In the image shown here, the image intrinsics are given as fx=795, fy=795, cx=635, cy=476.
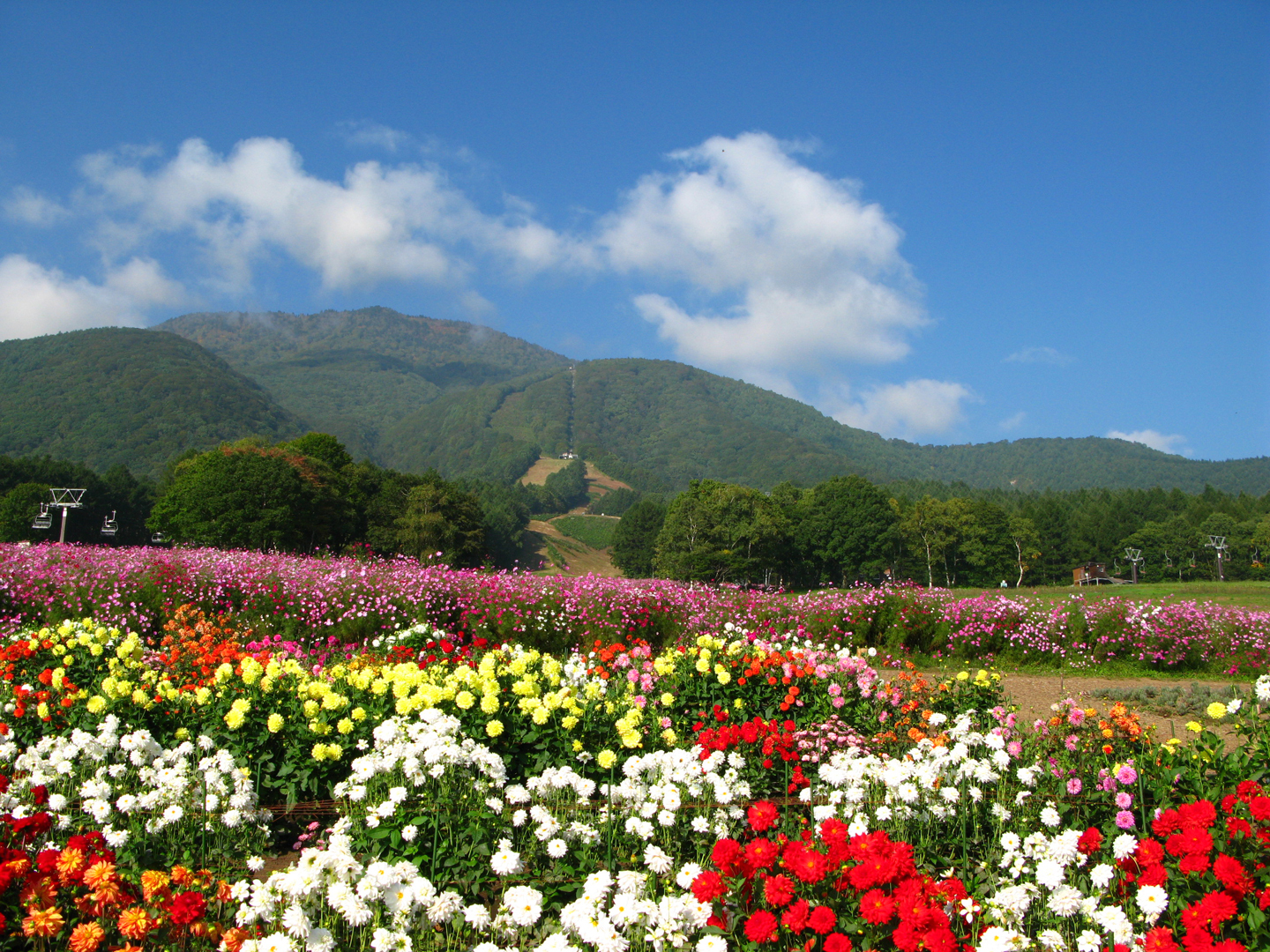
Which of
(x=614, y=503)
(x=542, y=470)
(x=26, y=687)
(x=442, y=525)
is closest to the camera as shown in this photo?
(x=26, y=687)

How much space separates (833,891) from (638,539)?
66.1m

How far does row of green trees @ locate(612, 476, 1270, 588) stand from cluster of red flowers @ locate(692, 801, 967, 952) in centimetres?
4361

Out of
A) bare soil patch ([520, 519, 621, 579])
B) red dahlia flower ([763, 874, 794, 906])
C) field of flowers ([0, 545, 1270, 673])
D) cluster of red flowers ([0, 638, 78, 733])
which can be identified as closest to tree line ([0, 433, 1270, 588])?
bare soil patch ([520, 519, 621, 579])

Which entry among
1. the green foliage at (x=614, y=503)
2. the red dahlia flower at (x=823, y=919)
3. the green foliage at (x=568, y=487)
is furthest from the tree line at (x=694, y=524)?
the green foliage at (x=568, y=487)

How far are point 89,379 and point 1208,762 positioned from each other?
560ft

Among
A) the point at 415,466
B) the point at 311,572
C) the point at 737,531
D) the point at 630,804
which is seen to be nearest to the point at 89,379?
the point at 415,466

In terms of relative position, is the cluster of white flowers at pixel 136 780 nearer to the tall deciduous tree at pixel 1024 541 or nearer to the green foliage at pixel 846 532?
the green foliage at pixel 846 532

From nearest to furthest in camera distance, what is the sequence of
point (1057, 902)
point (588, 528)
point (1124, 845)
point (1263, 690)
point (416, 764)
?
1. point (1057, 902)
2. point (1124, 845)
3. point (416, 764)
4. point (1263, 690)
5. point (588, 528)

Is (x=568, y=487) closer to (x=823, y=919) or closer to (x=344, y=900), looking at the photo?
(x=344, y=900)

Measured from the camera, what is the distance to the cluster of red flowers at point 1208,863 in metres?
2.41

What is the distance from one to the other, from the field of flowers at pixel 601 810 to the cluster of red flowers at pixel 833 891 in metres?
0.01

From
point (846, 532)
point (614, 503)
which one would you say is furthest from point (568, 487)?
point (846, 532)

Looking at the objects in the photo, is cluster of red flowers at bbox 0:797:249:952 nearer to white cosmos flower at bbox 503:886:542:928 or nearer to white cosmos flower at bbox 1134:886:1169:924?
white cosmos flower at bbox 503:886:542:928

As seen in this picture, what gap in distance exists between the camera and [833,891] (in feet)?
9.41
